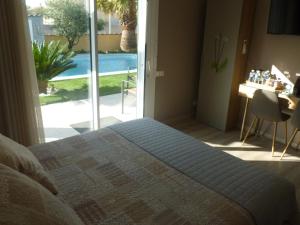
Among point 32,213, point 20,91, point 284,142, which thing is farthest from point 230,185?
point 284,142

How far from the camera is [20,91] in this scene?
249cm

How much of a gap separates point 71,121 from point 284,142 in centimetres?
285

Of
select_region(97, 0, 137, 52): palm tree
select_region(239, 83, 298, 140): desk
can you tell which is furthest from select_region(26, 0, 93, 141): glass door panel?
select_region(239, 83, 298, 140): desk

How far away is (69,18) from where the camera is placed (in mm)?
2930

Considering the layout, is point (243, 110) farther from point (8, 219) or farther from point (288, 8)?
point (8, 219)

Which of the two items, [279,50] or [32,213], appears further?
[279,50]

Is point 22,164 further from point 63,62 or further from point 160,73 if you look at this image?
point 160,73

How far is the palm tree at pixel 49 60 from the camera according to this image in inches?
110

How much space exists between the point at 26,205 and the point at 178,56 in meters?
3.19

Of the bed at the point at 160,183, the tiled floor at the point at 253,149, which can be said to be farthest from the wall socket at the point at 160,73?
the bed at the point at 160,183

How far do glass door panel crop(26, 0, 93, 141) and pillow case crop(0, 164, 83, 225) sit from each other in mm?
2074

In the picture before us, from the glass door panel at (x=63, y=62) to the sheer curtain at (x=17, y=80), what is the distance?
0.95 ft

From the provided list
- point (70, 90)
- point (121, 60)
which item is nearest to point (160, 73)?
point (121, 60)

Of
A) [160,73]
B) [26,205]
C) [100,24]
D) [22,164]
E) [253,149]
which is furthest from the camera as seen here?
[160,73]
